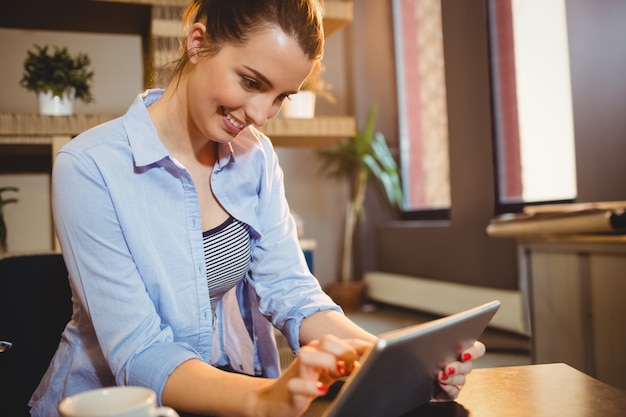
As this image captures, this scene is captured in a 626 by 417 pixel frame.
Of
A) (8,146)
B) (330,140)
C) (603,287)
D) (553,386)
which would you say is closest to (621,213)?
(603,287)

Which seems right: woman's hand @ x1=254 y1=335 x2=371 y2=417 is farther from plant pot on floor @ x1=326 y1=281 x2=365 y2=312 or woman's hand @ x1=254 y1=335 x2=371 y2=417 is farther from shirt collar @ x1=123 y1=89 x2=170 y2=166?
plant pot on floor @ x1=326 y1=281 x2=365 y2=312

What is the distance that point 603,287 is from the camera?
83.0 inches

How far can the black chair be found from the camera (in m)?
1.00

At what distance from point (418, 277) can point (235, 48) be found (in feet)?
13.0

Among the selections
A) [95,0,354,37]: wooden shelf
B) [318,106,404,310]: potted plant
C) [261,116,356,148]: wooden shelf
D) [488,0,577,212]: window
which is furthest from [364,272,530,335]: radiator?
[95,0,354,37]: wooden shelf

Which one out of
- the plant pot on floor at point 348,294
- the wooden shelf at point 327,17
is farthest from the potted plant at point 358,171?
the wooden shelf at point 327,17

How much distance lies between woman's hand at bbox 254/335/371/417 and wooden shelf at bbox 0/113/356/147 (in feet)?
5.17

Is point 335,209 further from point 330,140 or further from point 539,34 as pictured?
point 330,140

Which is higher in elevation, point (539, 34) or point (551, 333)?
point (539, 34)

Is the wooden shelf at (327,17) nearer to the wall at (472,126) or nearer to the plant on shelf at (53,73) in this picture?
the plant on shelf at (53,73)

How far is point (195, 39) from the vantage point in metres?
1.01

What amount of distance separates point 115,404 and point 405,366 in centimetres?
30

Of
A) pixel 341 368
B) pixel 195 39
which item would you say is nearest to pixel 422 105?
pixel 195 39

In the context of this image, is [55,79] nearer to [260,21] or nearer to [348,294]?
[260,21]
